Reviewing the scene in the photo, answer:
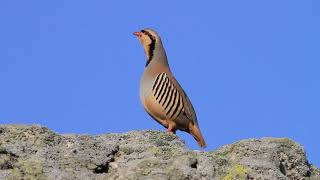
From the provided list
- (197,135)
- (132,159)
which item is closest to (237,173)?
(132,159)

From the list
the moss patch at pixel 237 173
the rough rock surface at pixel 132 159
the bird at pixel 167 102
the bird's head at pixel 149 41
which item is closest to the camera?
the rough rock surface at pixel 132 159

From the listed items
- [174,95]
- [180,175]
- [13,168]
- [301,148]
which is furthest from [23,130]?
[174,95]

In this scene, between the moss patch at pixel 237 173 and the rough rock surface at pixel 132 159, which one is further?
the moss patch at pixel 237 173

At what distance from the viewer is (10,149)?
5.27 meters

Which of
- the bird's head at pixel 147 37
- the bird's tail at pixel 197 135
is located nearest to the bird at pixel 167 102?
the bird's tail at pixel 197 135

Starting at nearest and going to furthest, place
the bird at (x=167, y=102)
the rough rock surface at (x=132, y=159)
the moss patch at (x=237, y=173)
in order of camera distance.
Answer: the rough rock surface at (x=132, y=159) < the moss patch at (x=237, y=173) < the bird at (x=167, y=102)

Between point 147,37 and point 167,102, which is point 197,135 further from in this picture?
point 147,37

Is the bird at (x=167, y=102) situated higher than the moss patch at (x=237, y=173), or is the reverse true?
the bird at (x=167, y=102)

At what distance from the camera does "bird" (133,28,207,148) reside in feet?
35.2

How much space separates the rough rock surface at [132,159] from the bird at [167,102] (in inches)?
181

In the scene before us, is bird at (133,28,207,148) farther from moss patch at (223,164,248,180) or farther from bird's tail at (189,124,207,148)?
moss patch at (223,164,248,180)

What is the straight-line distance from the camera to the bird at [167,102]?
35.2 feet

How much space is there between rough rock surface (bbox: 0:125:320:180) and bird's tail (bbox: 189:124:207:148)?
15.3 feet

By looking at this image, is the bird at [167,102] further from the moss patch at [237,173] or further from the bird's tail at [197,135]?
the moss patch at [237,173]
